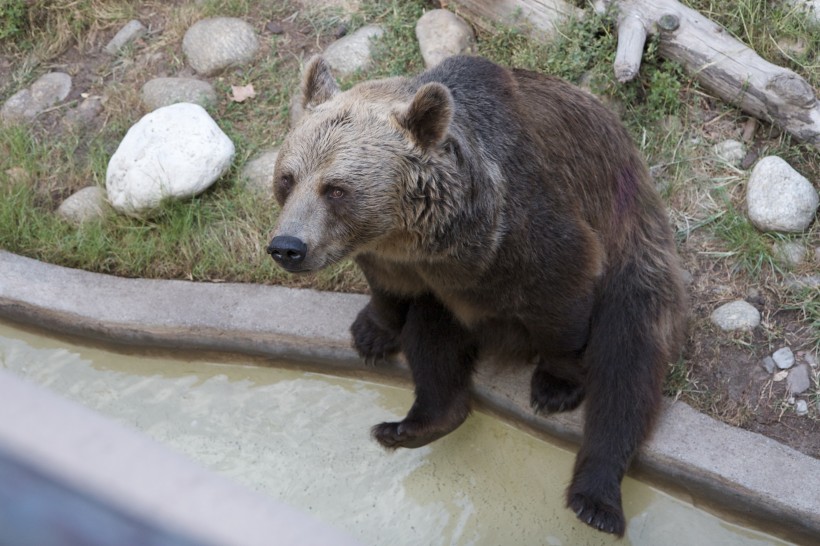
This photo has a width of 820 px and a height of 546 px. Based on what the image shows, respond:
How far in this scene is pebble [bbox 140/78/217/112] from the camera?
6.26 metres

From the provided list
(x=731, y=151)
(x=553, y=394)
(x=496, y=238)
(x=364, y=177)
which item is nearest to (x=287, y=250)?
(x=364, y=177)

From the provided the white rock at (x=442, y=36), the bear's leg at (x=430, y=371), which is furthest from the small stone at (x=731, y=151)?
the bear's leg at (x=430, y=371)

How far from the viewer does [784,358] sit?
178 inches

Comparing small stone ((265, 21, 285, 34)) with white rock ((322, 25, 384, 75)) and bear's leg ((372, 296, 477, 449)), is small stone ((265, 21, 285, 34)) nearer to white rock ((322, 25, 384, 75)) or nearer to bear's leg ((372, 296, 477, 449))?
white rock ((322, 25, 384, 75))

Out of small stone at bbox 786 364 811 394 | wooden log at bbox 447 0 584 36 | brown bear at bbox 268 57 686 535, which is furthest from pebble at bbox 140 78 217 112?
small stone at bbox 786 364 811 394

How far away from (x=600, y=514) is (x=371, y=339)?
4.76 feet

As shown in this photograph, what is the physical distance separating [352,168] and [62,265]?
2.77 metres

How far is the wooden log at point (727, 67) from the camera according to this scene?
5.08 metres

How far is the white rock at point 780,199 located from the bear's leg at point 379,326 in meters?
1.99

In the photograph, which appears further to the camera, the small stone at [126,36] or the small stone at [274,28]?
the small stone at [126,36]

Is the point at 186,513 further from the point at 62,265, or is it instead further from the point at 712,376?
the point at 62,265

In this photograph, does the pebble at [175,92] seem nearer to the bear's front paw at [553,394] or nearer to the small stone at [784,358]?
the bear's front paw at [553,394]

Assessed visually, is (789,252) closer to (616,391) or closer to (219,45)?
(616,391)

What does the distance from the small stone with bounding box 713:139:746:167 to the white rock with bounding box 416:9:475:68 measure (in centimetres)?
169
